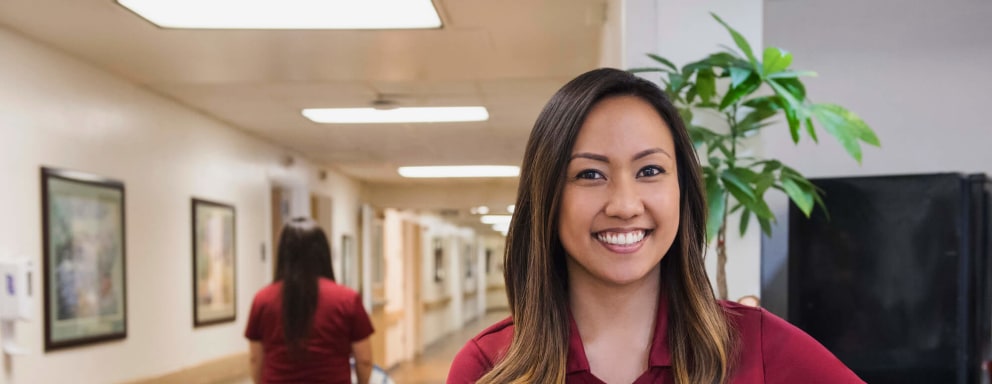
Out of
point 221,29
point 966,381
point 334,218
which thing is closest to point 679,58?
point 966,381

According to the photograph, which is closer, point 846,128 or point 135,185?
point 846,128

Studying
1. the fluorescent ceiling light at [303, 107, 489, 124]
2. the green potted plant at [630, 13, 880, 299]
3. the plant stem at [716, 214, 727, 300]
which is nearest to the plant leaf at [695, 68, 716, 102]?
the green potted plant at [630, 13, 880, 299]

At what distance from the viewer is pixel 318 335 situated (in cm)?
380

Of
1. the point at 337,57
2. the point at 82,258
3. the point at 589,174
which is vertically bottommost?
the point at 82,258

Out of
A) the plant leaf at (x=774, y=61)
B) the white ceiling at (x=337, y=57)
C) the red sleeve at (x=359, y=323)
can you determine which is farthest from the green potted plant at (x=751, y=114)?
the red sleeve at (x=359, y=323)

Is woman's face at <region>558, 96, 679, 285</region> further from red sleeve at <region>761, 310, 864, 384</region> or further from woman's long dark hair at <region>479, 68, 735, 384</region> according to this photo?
red sleeve at <region>761, 310, 864, 384</region>

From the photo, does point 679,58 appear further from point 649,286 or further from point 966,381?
point 649,286

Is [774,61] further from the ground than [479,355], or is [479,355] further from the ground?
[774,61]

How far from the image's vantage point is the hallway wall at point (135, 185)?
162 inches

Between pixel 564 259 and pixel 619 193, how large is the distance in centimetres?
16

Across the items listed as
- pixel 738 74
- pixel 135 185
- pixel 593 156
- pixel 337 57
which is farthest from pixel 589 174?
pixel 135 185

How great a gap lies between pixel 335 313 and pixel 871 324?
1.98 meters

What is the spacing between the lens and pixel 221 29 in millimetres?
4086

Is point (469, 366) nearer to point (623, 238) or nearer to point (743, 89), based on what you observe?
point (623, 238)
